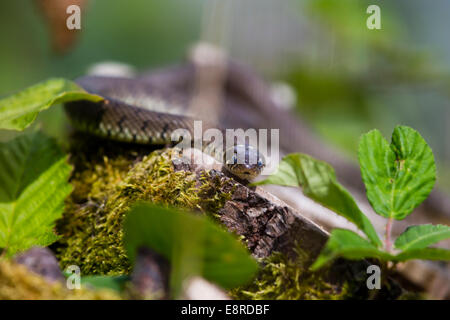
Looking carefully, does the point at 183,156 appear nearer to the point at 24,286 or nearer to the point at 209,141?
the point at 209,141

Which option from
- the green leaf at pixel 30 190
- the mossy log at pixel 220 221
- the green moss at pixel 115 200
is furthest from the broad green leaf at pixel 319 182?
the green leaf at pixel 30 190

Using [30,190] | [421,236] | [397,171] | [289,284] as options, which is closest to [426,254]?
[421,236]

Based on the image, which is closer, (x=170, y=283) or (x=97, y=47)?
(x=170, y=283)

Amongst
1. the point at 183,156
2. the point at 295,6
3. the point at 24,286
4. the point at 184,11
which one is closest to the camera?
the point at 24,286

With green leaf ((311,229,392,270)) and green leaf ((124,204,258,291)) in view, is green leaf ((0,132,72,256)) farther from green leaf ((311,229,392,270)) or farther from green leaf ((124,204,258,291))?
green leaf ((311,229,392,270))

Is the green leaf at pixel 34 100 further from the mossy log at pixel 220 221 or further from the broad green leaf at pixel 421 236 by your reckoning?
the broad green leaf at pixel 421 236

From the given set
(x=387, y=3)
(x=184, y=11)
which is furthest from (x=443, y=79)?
(x=184, y=11)
